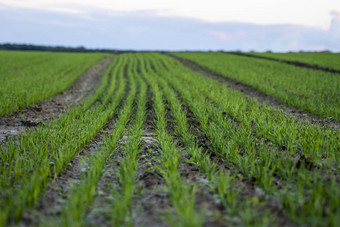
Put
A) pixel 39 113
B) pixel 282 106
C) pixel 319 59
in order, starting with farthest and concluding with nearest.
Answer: pixel 319 59
pixel 282 106
pixel 39 113

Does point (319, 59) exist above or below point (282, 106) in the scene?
above

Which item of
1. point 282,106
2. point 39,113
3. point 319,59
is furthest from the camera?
point 319,59

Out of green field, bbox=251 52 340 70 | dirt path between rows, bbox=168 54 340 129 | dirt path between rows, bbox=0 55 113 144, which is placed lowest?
dirt path between rows, bbox=0 55 113 144

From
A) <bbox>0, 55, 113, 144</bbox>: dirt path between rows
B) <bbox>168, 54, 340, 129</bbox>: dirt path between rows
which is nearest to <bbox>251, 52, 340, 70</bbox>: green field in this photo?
<bbox>168, 54, 340, 129</bbox>: dirt path between rows

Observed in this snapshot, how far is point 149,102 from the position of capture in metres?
9.56

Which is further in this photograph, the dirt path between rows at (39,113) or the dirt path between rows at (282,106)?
the dirt path between rows at (282,106)

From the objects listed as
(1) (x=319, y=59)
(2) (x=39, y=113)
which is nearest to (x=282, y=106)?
(2) (x=39, y=113)

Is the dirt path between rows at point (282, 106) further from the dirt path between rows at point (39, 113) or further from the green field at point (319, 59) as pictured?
the green field at point (319, 59)

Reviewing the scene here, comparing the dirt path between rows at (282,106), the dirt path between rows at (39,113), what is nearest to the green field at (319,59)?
the dirt path between rows at (282,106)

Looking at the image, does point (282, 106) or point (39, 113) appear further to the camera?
point (282, 106)

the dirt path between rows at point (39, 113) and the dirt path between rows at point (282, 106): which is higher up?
the dirt path between rows at point (282, 106)

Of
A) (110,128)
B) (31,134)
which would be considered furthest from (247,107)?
(31,134)

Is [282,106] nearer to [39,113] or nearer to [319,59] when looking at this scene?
[39,113]

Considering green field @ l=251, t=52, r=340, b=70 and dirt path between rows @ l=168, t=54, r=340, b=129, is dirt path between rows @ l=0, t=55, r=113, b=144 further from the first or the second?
green field @ l=251, t=52, r=340, b=70
